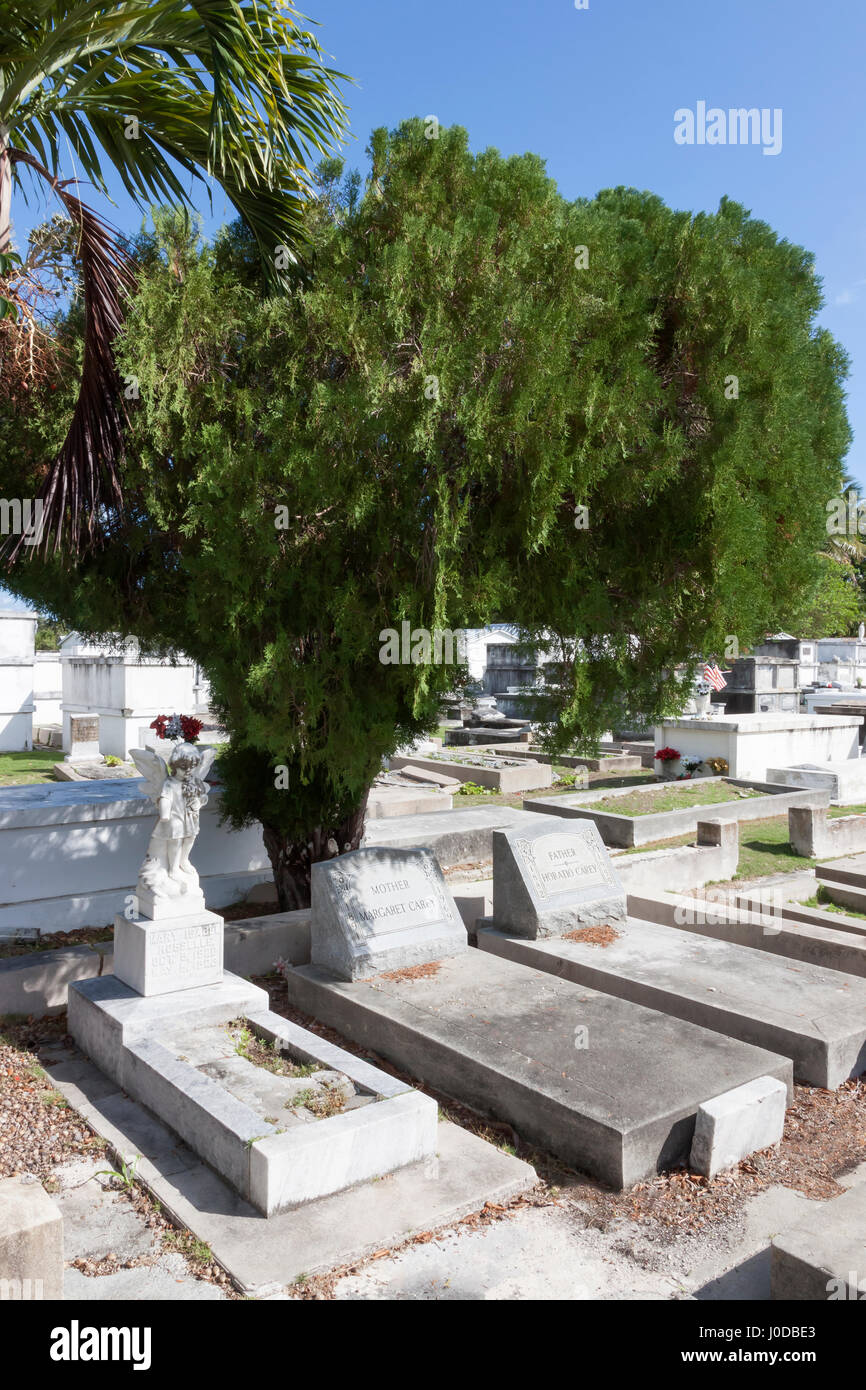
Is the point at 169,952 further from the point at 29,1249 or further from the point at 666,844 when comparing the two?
the point at 666,844

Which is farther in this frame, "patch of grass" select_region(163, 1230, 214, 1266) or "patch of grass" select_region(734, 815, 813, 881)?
"patch of grass" select_region(734, 815, 813, 881)

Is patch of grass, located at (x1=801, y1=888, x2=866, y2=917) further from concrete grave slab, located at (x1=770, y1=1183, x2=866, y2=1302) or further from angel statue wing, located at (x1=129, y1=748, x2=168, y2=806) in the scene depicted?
angel statue wing, located at (x1=129, y1=748, x2=168, y2=806)

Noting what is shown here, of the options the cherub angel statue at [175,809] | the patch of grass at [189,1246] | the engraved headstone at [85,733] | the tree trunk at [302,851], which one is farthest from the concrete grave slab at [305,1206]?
the engraved headstone at [85,733]

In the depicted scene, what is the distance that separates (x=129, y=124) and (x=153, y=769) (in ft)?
13.1

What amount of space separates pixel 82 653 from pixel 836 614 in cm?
3173

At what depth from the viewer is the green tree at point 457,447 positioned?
5121 millimetres

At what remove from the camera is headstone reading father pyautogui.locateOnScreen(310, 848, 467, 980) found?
6.54 m

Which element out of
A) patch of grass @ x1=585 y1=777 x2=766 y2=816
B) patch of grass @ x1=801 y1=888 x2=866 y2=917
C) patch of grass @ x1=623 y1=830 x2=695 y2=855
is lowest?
patch of grass @ x1=801 y1=888 x2=866 y2=917

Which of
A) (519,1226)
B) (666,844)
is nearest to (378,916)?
(519,1226)

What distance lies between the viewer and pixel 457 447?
521 cm

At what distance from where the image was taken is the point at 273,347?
5754 millimetres

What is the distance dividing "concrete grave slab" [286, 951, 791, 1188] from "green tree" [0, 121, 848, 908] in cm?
162

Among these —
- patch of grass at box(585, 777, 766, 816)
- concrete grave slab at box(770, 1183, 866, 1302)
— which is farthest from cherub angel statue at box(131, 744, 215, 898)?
patch of grass at box(585, 777, 766, 816)
